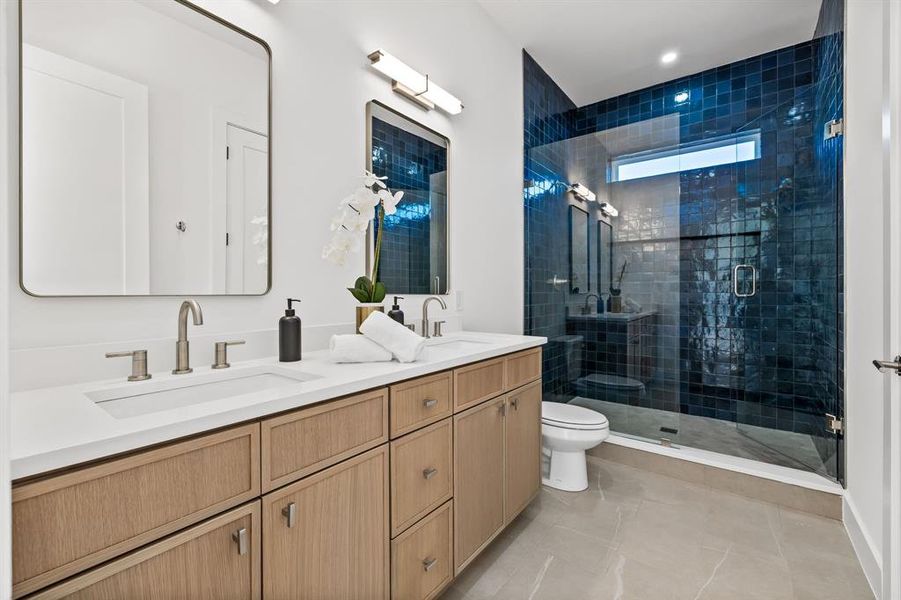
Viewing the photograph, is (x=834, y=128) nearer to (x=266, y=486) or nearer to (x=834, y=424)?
(x=834, y=424)

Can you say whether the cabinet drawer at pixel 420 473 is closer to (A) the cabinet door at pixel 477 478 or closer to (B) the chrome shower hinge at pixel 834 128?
(A) the cabinet door at pixel 477 478

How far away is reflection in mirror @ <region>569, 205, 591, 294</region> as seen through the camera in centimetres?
316

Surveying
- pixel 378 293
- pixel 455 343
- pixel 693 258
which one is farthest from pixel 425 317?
pixel 693 258

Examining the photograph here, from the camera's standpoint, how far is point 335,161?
1.63 metres

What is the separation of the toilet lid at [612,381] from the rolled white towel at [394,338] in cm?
218

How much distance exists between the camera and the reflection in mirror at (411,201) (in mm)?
1847

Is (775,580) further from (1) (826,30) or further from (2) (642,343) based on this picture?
(1) (826,30)

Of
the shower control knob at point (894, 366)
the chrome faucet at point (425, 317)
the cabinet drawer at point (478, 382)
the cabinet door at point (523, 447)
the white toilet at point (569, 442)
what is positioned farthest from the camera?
the white toilet at point (569, 442)

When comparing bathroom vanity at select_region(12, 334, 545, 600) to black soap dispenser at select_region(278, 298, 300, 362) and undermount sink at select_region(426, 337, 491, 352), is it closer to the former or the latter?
black soap dispenser at select_region(278, 298, 300, 362)

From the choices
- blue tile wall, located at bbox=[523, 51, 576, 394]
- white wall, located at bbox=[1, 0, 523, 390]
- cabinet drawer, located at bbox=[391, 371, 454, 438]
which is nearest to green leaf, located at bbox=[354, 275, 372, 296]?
white wall, located at bbox=[1, 0, 523, 390]

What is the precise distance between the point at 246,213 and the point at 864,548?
8.76ft

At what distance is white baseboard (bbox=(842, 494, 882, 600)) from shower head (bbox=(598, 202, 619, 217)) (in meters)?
2.04

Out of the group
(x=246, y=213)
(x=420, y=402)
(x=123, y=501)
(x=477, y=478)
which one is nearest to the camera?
(x=123, y=501)

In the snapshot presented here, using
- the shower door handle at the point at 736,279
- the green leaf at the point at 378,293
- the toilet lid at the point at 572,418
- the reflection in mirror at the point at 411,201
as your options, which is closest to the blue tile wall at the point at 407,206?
the reflection in mirror at the point at 411,201
